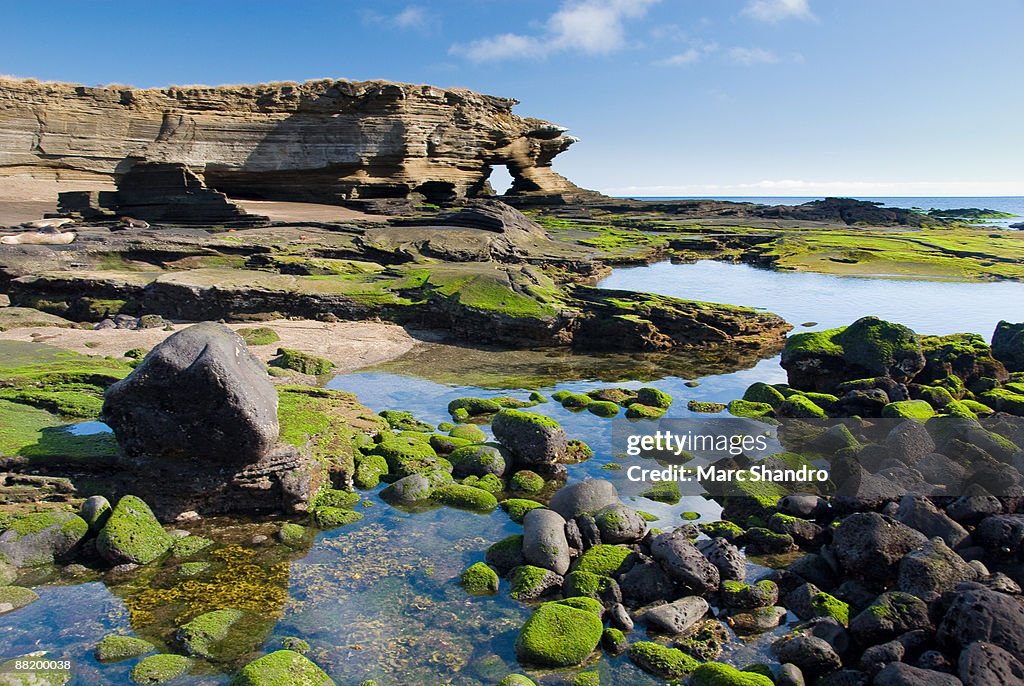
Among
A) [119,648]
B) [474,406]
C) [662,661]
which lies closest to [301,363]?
[474,406]

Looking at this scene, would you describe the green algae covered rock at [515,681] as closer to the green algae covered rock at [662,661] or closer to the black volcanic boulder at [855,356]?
the green algae covered rock at [662,661]

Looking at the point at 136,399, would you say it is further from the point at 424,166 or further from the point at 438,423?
Result: the point at 424,166

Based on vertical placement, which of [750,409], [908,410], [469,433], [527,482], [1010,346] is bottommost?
[527,482]

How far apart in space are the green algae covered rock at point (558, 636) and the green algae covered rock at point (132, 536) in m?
5.87

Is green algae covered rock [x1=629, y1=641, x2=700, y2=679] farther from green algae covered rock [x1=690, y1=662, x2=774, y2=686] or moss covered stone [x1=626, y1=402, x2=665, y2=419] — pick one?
moss covered stone [x1=626, y1=402, x2=665, y2=419]

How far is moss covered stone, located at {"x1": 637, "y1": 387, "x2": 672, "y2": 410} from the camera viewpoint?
18.3 metres

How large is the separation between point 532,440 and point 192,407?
6.40 meters

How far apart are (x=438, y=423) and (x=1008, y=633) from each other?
1182cm

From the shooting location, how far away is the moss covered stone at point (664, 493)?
13.0 metres

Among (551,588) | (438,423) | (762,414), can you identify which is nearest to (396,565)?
(551,588)

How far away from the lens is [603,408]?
704 inches

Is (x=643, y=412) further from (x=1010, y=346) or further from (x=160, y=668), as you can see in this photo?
(x=1010, y=346)

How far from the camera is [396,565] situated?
414 inches

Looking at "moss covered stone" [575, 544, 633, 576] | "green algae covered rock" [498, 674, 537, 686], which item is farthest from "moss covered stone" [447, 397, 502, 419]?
"green algae covered rock" [498, 674, 537, 686]
